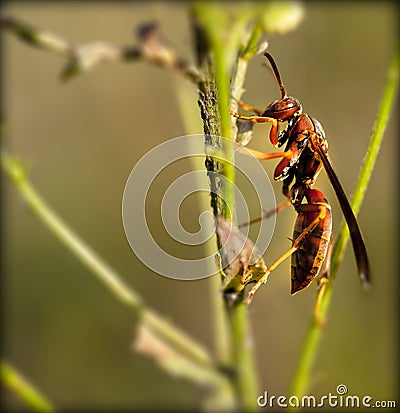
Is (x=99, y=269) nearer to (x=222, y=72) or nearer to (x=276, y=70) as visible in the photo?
(x=276, y=70)

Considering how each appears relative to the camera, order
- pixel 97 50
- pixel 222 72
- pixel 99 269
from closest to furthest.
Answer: pixel 222 72 < pixel 99 269 < pixel 97 50

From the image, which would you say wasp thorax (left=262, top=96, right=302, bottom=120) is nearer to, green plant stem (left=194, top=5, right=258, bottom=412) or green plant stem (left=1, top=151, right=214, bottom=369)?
green plant stem (left=194, top=5, right=258, bottom=412)

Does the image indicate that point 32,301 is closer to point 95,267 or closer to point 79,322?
point 79,322

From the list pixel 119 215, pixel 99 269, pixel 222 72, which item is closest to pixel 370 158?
pixel 222 72

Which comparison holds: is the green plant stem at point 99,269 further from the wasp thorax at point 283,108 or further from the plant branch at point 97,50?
the wasp thorax at point 283,108

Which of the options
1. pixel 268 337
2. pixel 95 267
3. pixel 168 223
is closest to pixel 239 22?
pixel 168 223

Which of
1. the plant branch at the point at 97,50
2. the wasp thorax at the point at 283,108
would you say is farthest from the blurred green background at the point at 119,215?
the wasp thorax at the point at 283,108

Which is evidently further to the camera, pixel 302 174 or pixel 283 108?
pixel 302 174

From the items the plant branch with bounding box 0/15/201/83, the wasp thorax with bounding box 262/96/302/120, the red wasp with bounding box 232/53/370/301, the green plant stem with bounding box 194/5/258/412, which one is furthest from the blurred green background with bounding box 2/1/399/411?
the green plant stem with bounding box 194/5/258/412
